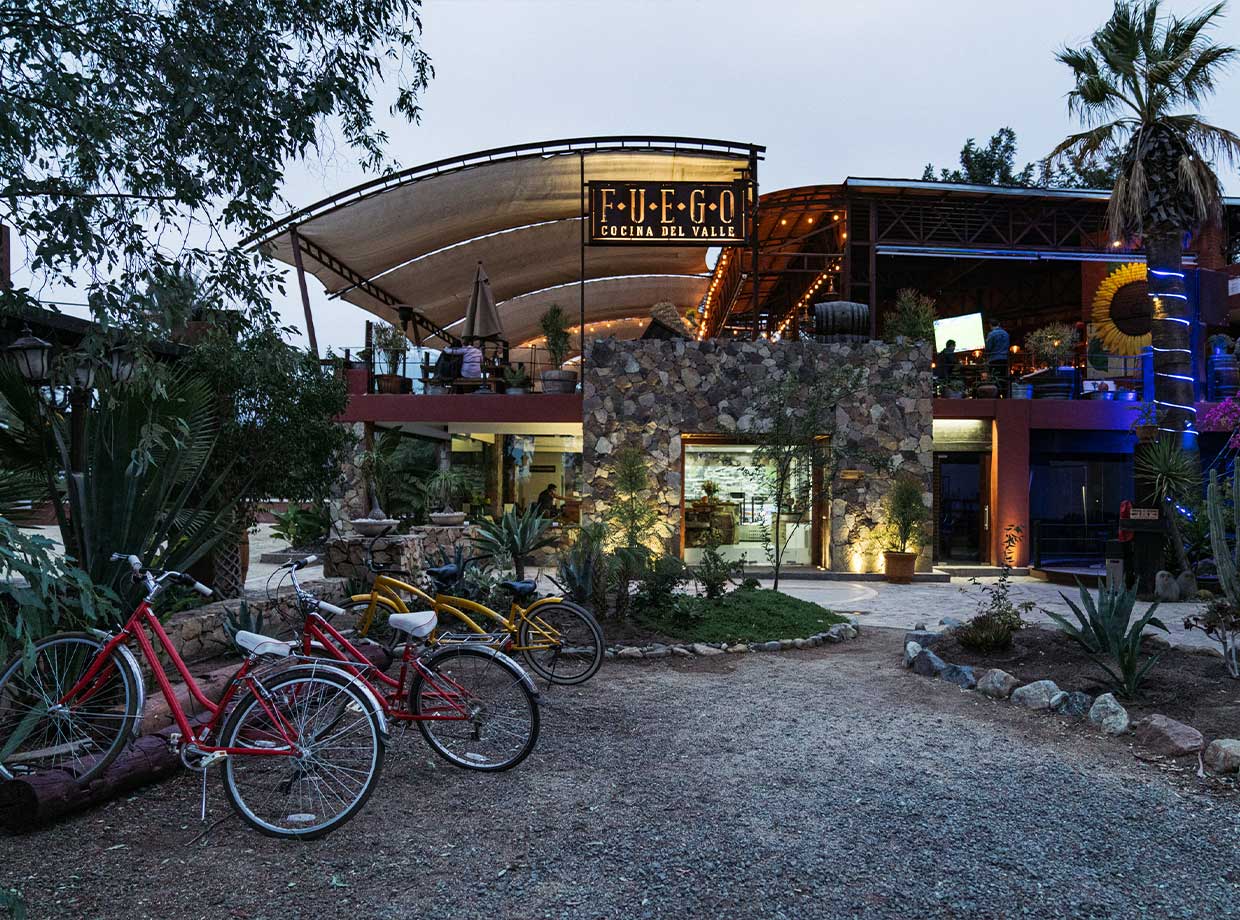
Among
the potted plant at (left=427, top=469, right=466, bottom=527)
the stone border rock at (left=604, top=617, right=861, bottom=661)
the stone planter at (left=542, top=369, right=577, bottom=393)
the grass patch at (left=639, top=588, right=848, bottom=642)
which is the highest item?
the stone planter at (left=542, top=369, right=577, bottom=393)

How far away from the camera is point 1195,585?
12289 mm

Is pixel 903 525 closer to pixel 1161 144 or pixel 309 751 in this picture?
pixel 1161 144

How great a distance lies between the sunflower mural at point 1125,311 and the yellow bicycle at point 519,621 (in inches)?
642

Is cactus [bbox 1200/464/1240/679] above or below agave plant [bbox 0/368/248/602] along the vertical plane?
below

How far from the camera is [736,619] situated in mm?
8914

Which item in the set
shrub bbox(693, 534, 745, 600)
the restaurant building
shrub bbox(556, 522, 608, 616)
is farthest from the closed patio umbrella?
shrub bbox(556, 522, 608, 616)

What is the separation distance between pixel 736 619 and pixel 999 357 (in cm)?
1143

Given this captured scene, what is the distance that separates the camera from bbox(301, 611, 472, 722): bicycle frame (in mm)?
4383

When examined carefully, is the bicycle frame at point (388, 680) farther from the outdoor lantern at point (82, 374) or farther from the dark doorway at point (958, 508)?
the dark doorway at point (958, 508)

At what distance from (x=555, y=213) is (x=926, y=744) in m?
14.5

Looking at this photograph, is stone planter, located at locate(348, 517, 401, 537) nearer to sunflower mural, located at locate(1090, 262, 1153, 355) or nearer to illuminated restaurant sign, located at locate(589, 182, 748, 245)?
illuminated restaurant sign, located at locate(589, 182, 748, 245)

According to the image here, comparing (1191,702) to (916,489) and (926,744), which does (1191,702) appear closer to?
(926,744)

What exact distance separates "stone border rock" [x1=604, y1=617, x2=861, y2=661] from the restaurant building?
238 inches

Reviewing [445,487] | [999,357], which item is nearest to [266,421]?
[445,487]
